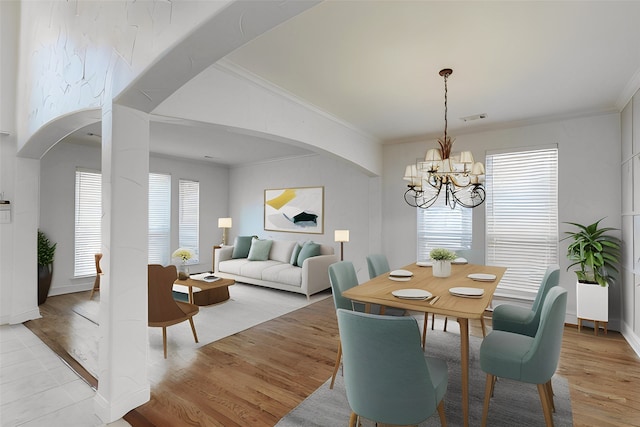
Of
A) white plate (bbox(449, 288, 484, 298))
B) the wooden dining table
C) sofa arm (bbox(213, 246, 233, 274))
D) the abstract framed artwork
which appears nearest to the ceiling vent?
the wooden dining table

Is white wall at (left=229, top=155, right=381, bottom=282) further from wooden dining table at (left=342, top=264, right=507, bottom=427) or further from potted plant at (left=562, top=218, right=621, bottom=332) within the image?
potted plant at (left=562, top=218, right=621, bottom=332)

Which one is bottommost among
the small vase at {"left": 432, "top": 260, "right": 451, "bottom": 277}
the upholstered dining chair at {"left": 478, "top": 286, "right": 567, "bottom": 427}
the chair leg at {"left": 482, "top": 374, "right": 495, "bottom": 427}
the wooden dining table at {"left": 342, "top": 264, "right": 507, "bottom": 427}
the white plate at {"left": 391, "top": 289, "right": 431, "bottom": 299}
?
the chair leg at {"left": 482, "top": 374, "right": 495, "bottom": 427}

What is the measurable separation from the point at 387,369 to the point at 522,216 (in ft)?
12.8

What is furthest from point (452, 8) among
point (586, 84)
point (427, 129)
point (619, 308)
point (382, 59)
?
point (619, 308)

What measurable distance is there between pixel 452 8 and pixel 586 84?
2147 mm

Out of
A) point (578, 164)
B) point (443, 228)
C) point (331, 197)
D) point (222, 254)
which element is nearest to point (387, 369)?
point (443, 228)

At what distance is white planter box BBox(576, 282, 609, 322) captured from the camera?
3581 mm

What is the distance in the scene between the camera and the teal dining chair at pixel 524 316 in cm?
247

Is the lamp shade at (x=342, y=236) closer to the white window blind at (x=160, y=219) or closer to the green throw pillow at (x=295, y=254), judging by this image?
the green throw pillow at (x=295, y=254)

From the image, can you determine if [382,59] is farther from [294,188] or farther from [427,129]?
[294,188]

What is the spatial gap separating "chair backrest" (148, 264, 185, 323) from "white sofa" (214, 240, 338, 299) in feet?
7.96

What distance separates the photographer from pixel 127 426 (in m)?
2.06

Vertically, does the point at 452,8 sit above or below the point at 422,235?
→ above

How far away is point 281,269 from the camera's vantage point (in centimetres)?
560
